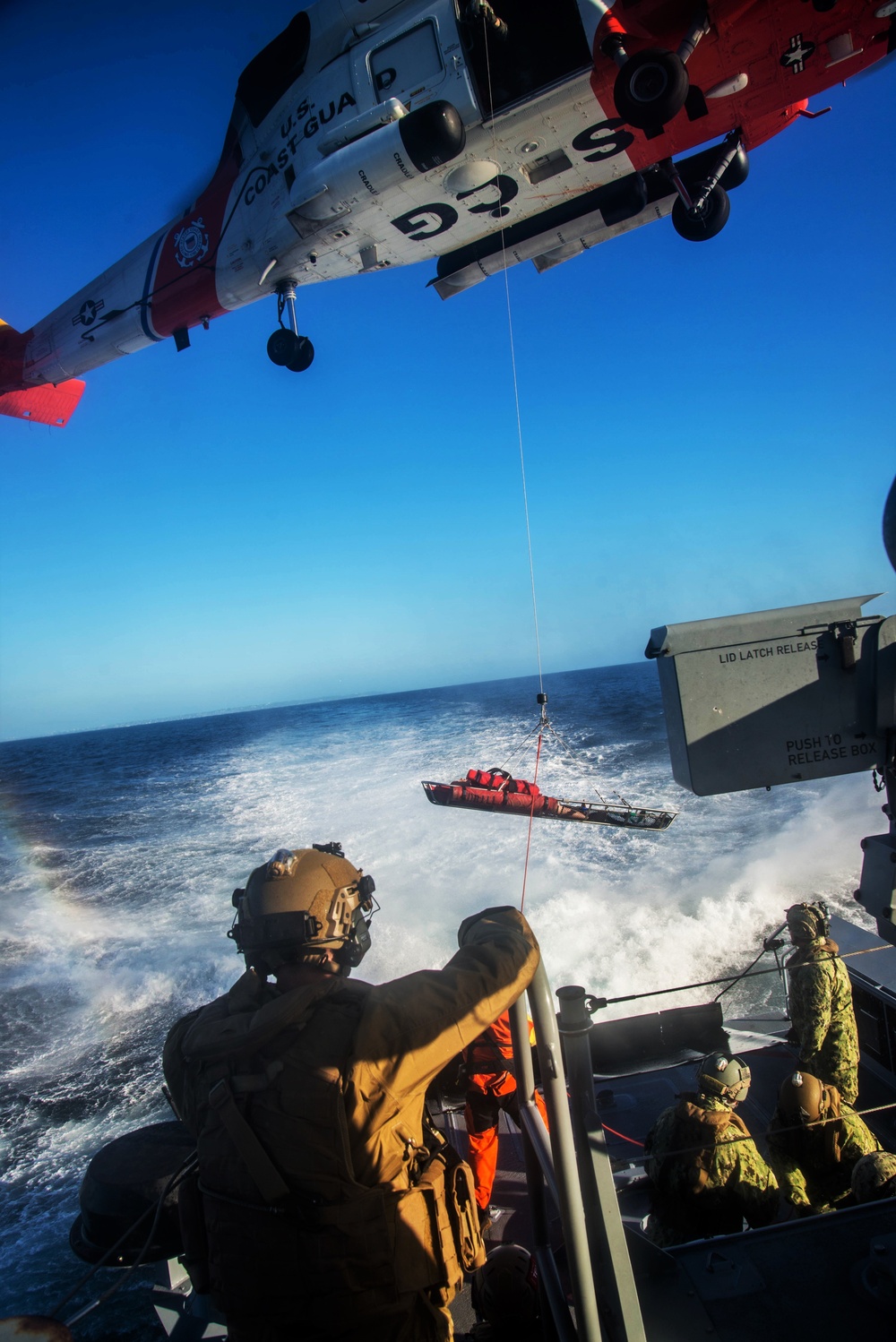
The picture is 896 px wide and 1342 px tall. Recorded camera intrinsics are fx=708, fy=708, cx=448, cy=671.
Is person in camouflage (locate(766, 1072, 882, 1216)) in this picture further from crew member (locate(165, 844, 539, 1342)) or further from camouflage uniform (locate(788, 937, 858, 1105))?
crew member (locate(165, 844, 539, 1342))

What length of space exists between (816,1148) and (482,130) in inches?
312

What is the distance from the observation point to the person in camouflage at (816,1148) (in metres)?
3.34

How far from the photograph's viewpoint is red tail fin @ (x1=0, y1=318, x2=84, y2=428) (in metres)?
11.9

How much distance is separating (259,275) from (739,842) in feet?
38.1

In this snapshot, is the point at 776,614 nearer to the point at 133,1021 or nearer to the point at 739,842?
the point at 133,1021

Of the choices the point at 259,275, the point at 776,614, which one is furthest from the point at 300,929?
the point at 259,275

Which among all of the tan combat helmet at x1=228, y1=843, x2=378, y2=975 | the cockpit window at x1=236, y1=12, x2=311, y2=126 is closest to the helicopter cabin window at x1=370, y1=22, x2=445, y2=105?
the cockpit window at x1=236, y1=12, x2=311, y2=126

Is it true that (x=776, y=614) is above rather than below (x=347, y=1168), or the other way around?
above

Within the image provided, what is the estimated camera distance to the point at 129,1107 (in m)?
7.11

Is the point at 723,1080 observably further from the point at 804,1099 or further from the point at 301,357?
the point at 301,357

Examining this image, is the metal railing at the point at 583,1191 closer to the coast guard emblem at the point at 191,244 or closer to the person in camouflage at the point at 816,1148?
the person in camouflage at the point at 816,1148

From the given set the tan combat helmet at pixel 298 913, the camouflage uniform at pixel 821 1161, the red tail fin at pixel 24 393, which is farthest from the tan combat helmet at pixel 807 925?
the red tail fin at pixel 24 393

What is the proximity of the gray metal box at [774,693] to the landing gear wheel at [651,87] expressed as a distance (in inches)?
169

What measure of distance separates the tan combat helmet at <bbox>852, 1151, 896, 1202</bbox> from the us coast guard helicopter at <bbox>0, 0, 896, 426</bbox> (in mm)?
6269
